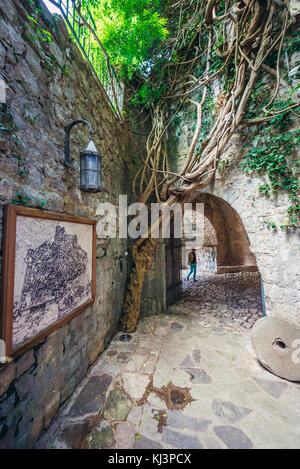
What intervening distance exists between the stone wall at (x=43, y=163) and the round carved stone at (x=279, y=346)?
7.33 feet

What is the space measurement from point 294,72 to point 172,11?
11.5 feet

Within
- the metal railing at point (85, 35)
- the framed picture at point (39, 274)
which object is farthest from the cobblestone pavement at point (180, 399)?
the metal railing at point (85, 35)

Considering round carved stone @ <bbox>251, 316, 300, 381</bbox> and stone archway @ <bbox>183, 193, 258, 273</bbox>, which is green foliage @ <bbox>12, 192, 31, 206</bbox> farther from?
stone archway @ <bbox>183, 193, 258, 273</bbox>

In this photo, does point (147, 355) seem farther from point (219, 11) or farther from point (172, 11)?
point (172, 11)

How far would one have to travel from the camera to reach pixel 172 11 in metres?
4.06

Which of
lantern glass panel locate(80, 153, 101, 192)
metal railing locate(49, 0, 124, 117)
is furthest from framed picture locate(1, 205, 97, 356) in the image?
metal railing locate(49, 0, 124, 117)

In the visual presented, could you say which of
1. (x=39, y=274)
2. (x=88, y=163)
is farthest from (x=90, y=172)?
(x=39, y=274)

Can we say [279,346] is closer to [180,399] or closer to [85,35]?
[180,399]

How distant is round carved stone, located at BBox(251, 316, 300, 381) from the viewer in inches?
85.0

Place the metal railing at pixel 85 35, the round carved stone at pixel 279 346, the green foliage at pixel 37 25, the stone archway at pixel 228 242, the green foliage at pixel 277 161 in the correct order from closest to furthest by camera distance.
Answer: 1. the green foliage at pixel 37 25
2. the metal railing at pixel 85 35
3. the round carved stone at pixel 279 346
4. the green foliage at pixel 277 161
5. the stone archway at pixel 228 242

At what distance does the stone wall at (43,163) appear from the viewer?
3.98 ft

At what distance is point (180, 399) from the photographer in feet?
6.39

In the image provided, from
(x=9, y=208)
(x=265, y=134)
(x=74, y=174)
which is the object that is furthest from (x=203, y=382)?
(x=265, y=134)

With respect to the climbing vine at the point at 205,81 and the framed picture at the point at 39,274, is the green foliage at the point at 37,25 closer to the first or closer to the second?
the climbing vine at the point at 205,81
